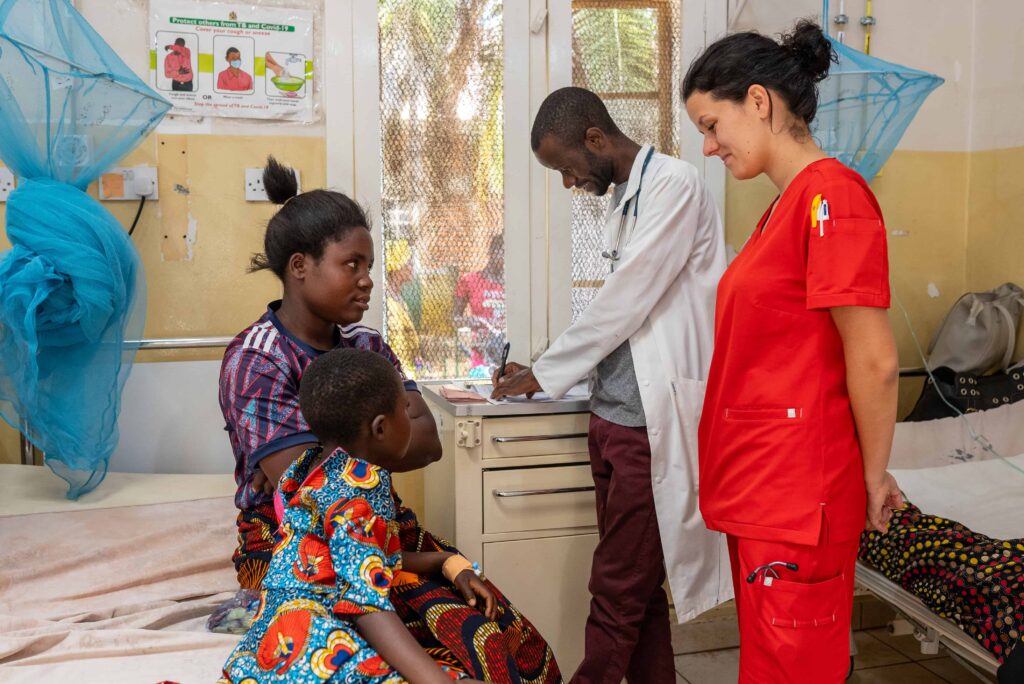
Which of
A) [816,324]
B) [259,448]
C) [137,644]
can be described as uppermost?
[816,324]

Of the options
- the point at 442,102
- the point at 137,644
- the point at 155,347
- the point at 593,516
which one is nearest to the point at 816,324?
the point at 593,516

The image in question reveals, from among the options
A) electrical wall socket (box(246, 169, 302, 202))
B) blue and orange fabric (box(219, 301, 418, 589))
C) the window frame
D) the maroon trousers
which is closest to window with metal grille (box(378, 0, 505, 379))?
the window frame

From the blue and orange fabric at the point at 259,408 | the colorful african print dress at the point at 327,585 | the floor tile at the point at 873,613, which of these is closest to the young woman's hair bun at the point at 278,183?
the blue and orange fabric at the point at 259,408

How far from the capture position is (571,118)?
2191mm

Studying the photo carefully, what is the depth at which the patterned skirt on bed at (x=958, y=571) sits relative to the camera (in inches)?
73.7

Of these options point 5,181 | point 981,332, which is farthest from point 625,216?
point 5,181

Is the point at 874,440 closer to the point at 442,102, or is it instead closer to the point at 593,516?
the point at 593,516

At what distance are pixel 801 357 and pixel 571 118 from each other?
973 mm

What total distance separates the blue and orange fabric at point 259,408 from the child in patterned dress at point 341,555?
7.6 inches

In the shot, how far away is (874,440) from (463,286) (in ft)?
5.89

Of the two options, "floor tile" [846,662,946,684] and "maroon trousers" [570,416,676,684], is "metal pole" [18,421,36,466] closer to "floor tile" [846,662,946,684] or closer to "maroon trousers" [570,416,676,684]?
"maroon trousers" [570,416,676,684]

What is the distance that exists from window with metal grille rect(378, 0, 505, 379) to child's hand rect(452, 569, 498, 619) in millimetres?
1505

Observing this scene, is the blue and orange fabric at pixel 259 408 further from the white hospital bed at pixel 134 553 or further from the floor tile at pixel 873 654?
the floor tile at pixel 873 654

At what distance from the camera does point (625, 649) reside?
7.14ft
